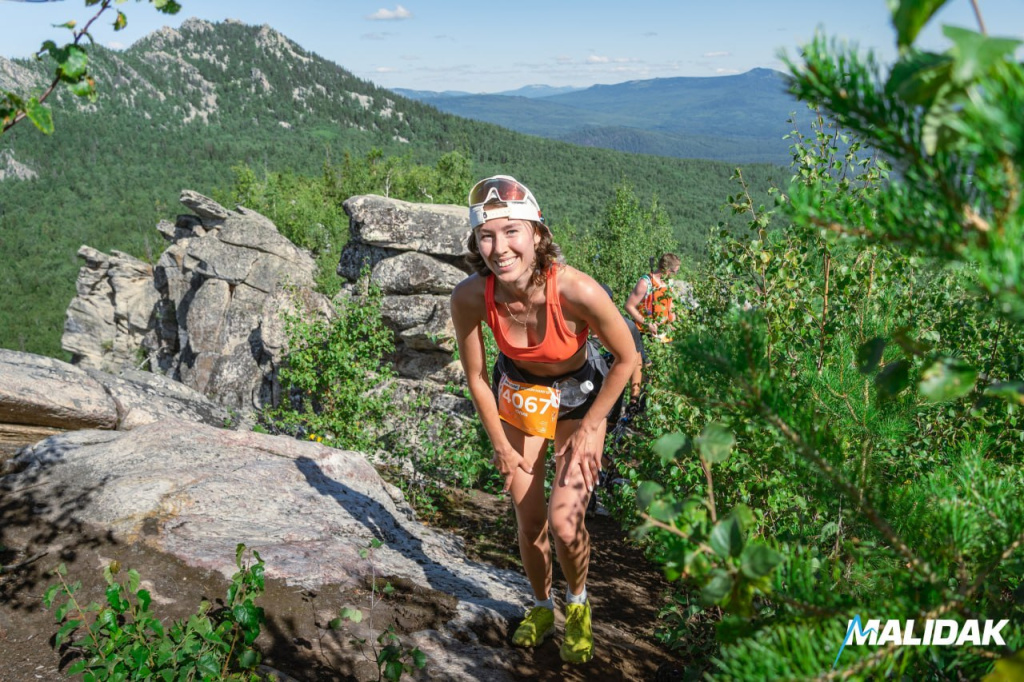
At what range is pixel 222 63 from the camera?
191 m

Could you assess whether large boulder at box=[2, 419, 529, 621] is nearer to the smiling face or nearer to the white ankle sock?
the white ankle sock

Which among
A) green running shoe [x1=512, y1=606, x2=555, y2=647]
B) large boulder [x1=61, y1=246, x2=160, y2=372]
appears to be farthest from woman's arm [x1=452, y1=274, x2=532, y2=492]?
large boulder [x1=61, y1=246, x2=160, y2=372]

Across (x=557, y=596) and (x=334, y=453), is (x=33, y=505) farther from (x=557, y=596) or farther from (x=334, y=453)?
(x=557, y=596)

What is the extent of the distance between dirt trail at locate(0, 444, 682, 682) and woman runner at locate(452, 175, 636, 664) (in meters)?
0.36

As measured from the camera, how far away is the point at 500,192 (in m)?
3.17

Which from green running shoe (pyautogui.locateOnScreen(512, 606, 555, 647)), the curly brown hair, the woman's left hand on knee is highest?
the curly brown hair

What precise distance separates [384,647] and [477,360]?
1443 millimetres

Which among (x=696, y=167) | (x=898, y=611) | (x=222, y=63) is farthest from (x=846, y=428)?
(x=222, y=63)

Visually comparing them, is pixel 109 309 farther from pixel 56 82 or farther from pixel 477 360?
pixel 56 82

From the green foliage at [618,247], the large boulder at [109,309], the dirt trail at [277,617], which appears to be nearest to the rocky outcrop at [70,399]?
the dirt trail at [277,617]

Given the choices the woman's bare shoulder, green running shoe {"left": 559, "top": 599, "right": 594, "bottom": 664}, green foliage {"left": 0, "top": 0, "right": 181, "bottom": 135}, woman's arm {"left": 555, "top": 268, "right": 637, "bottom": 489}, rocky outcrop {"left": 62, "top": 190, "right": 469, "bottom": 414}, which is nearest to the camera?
green foliage {"left": 0, "top": 0, "right": 181, "bottom": 135}

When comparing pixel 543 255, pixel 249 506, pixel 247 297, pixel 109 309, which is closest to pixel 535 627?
pixel 543 255

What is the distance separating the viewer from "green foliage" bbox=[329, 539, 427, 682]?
115 inches

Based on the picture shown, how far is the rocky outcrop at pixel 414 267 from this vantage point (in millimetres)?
14859
